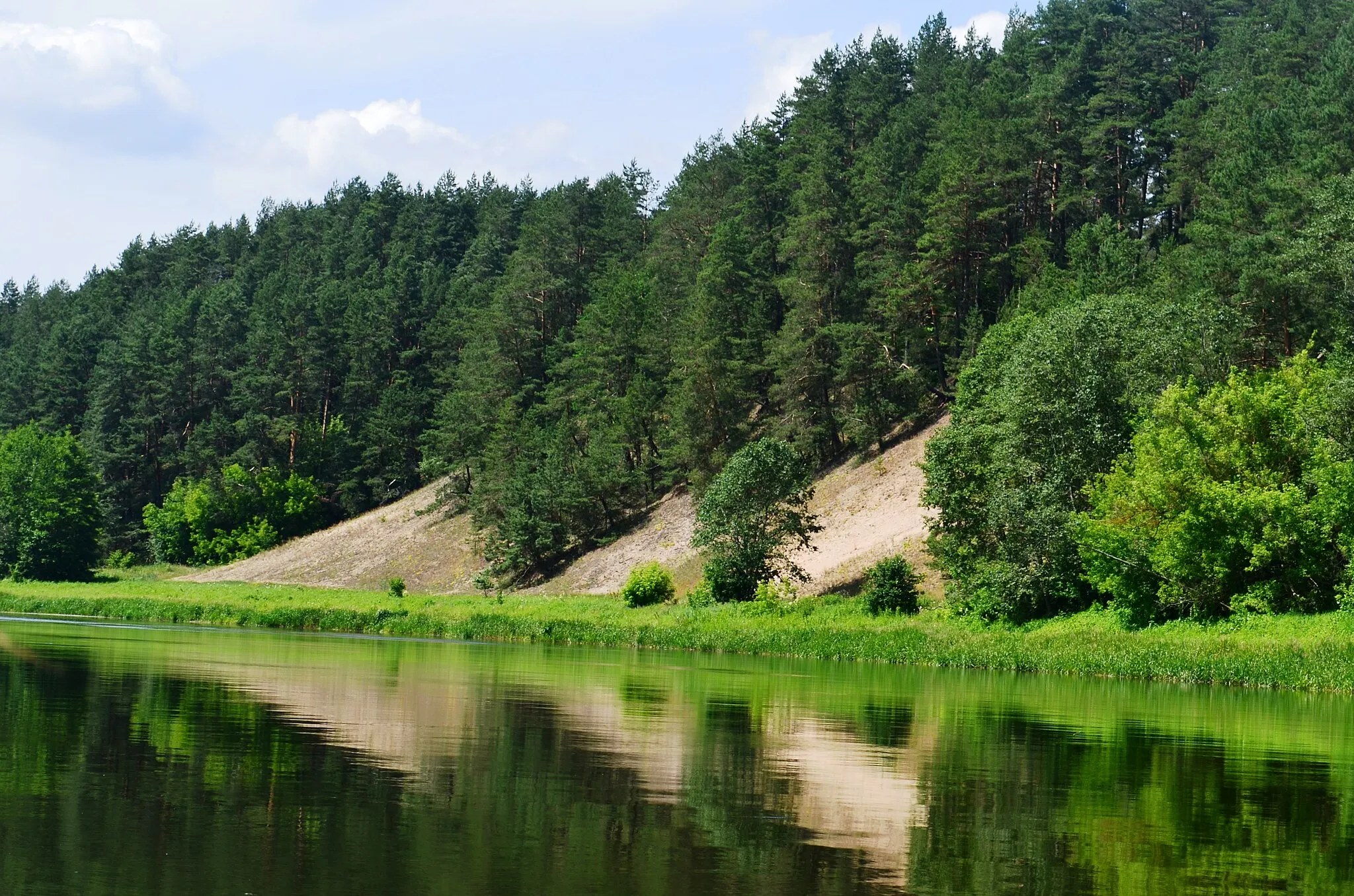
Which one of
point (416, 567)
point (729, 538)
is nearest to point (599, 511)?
point (416, 567)

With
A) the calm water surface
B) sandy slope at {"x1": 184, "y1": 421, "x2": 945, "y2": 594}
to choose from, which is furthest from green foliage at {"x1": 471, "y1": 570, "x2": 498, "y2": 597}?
the calm water surface

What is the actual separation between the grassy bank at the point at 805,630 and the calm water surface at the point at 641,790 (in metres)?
9.43

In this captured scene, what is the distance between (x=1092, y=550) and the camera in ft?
172

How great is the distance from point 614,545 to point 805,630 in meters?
37.2

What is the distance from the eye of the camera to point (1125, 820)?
17.3 metres

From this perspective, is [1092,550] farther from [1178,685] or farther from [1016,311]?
[1016,311]

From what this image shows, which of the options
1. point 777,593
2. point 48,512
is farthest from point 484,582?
point 48,512

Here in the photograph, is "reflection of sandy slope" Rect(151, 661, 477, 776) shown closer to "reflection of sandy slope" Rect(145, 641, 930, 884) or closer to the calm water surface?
"reflection of sandy slope" Rect(145, 641, 930, 884)

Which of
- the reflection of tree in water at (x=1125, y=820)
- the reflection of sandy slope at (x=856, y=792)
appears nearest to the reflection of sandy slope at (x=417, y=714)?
the reflection of sandy slope at (x=856, y=792)

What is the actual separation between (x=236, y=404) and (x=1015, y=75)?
253 ft

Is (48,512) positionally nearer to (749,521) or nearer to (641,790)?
(749,521)

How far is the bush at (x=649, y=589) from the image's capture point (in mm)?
70938

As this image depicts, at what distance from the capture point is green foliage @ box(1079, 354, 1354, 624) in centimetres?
4847

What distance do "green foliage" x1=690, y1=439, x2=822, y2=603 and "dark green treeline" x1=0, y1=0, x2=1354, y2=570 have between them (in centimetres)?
1755
